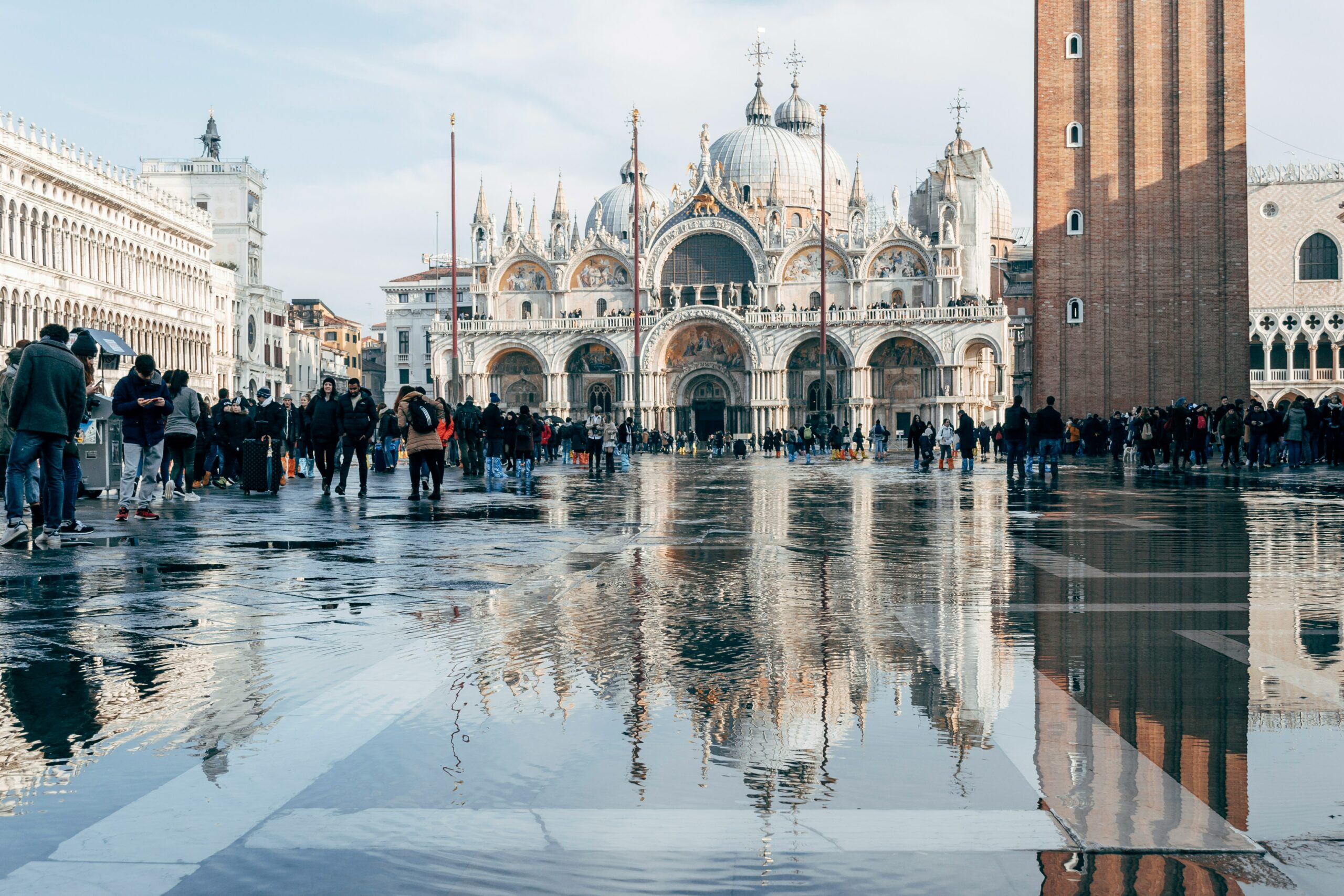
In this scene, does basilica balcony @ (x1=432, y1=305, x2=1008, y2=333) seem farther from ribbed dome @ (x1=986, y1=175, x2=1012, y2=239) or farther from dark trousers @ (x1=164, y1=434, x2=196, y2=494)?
dark trousers @ (x1=164, y1=434, x2=196, y2=494)

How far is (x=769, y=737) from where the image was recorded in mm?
3691

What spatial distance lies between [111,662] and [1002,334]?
190 ft

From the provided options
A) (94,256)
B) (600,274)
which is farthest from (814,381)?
(94,256)

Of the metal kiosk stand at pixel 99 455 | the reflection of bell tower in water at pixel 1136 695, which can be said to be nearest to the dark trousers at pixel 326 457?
the metal kiosk stand at pixel 99 455

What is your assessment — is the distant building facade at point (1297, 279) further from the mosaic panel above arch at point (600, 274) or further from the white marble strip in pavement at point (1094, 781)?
the white marble strip in pavement at point (1094, 781)

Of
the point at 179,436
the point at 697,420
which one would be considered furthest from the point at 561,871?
the point at 697,420

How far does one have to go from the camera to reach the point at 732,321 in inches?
2474

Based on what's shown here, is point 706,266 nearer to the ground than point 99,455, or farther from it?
farther from it

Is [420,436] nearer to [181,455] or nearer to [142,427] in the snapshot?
[181,455]

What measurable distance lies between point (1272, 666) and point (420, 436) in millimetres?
11897

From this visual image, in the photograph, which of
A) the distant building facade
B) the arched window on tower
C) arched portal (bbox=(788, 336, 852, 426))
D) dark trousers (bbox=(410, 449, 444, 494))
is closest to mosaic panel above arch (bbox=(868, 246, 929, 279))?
arched portal (bbox=(788, 336, 852, 426))

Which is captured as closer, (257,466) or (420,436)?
(420,436)

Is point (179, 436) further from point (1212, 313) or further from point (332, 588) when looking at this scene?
point (1212, 313)

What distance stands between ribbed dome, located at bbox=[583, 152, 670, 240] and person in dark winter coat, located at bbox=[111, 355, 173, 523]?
211ft
